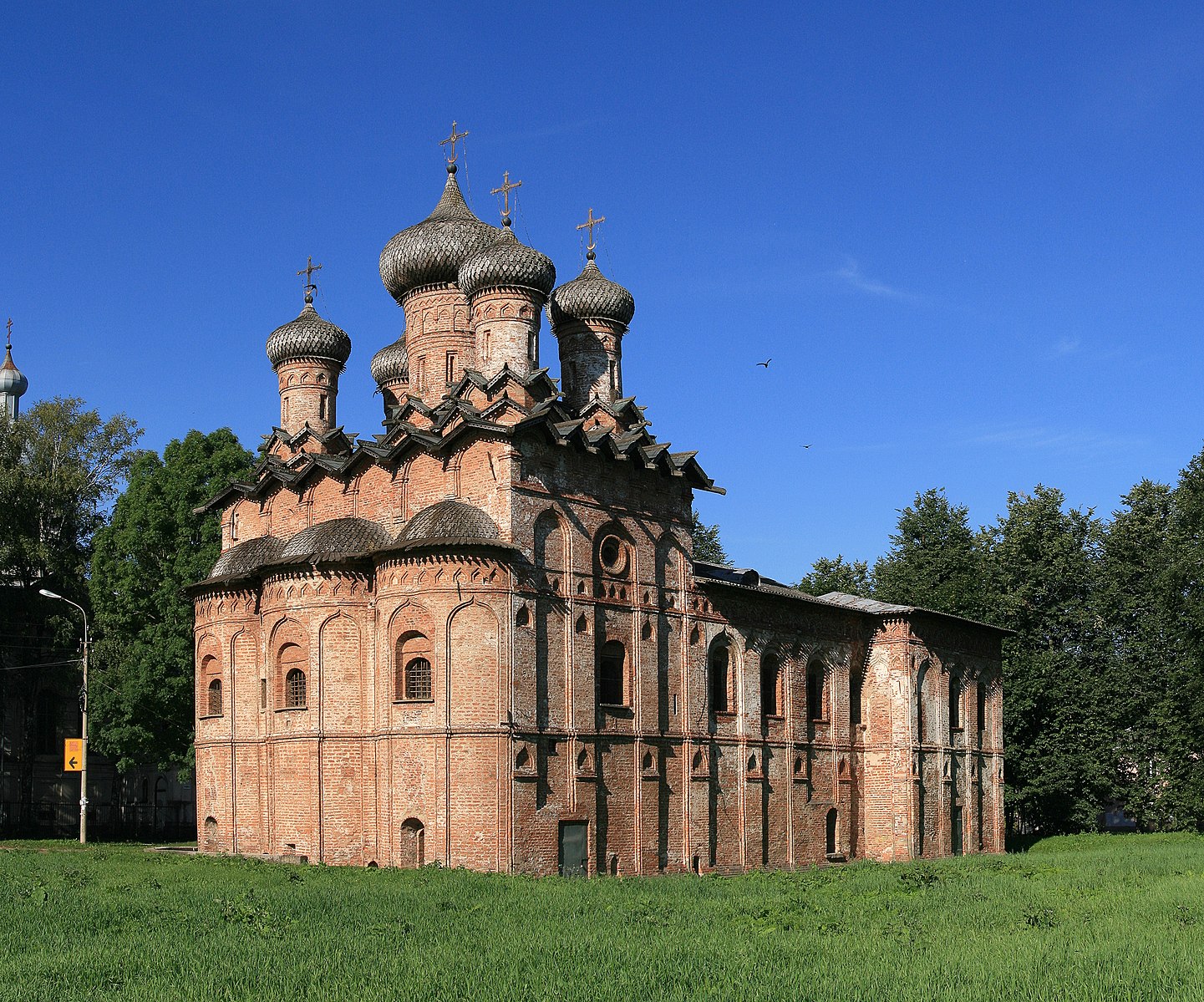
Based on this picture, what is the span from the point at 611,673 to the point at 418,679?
4.10 meters

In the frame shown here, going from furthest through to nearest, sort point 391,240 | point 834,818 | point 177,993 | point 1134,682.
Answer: point 1134,682 → point 834,818 → point 391,240 → point 177,993

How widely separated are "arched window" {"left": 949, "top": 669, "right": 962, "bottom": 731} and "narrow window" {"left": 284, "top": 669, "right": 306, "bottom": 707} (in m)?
18.8

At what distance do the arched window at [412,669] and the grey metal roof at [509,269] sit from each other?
25.8 feet

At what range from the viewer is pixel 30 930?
15500 mm

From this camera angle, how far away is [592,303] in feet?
107

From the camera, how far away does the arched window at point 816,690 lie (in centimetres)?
3484

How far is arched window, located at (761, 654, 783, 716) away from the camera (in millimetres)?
33062

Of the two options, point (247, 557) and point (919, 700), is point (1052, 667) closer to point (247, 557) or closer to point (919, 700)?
point (919, 700)

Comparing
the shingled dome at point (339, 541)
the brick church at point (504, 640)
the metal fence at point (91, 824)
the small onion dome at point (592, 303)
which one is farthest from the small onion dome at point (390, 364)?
the metal fence at point (91, 824)

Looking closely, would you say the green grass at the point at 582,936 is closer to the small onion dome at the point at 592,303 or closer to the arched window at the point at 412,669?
the arched window at the point at 412,669

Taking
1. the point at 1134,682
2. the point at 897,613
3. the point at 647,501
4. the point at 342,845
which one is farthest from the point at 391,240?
the point at 1134,682

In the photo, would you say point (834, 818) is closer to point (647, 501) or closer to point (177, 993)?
point (647, 501)

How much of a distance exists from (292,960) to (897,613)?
81.7 feet

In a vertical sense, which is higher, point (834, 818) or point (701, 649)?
point (701, 649)
